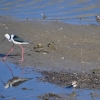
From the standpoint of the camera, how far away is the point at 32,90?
1006 cm

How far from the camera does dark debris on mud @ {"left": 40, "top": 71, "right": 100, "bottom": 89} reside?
1046 cm

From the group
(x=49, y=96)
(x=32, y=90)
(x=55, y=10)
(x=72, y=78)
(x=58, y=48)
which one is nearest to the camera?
(x=49, y=96)

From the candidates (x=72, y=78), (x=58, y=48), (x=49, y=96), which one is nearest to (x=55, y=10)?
(x=58, y=48)

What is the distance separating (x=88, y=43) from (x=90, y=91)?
15.3ft

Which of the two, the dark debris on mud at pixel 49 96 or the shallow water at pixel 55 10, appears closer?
the dark debris on mud at pixel 49 96

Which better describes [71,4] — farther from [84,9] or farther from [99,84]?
[99,84]

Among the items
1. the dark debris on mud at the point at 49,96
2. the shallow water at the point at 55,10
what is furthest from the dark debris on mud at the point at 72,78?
the shallow water at the point at 55,10

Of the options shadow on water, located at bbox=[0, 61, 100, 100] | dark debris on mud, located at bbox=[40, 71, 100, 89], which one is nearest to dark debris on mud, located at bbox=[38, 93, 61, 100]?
shadow on water, located at bbox=[0, 61, 100, 100]

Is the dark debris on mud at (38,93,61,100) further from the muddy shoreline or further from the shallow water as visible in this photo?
the shallow water

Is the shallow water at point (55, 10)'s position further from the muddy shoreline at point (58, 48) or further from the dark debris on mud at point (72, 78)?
the dark debris on mud at point (72, 78)

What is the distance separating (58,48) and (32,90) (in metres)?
4.00

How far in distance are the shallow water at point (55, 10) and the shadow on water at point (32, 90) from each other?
284 inches

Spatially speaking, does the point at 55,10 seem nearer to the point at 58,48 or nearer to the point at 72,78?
the point at 58,48

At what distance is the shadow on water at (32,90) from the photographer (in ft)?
31.5
